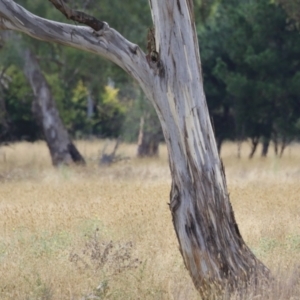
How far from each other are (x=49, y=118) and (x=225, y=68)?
5297 millimetres

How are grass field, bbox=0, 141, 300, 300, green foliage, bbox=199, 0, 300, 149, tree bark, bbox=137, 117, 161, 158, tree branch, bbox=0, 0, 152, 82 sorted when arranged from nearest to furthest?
tree branch, bbox=0, 0, 152, 82 < grass field, bbox=0, 141, 300, 300 < green foliage, bbox=199, 0, 300, 149 < tree bark, bbox=137, 117, 161, 158

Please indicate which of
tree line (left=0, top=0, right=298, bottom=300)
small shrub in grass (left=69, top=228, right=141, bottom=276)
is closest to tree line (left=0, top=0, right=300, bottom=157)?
small shrub in grass (left=69, top=228, right=141, bottom=276)

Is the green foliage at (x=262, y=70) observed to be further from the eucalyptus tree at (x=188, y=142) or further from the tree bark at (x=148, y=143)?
the eucalyptus tree at (x=188, y=142)

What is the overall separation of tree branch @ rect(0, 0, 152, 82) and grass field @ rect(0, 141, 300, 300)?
1857mm

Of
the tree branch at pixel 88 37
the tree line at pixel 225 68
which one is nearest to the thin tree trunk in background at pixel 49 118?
the tree line at pixel 225 68

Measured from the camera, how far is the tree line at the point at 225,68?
19125mm

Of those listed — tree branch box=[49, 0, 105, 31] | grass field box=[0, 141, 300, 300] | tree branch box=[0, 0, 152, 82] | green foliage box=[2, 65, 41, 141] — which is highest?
tree branch box=[49, 0, 105, 31]

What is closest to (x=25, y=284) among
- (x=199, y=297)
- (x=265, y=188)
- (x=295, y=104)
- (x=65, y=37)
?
(x=199, y=297)

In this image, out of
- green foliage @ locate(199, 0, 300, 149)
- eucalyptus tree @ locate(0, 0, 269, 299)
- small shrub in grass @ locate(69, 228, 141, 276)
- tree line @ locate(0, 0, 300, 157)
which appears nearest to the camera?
eucalyptus tree @ locate(0, 0, 269, 299)

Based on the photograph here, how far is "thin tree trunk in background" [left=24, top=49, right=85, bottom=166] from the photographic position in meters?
20.2

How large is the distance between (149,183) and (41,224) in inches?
206

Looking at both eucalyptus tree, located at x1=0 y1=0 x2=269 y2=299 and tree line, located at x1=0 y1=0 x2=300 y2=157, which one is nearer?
eucalyptus tree, located at x1=0 y1=0 x2=269 y2=299

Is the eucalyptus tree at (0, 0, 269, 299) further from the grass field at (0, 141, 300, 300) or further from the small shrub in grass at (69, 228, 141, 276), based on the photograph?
the small shrub in grass at (69, 228, 141, 276)

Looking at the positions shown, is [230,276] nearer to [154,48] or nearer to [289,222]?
[154,48]
